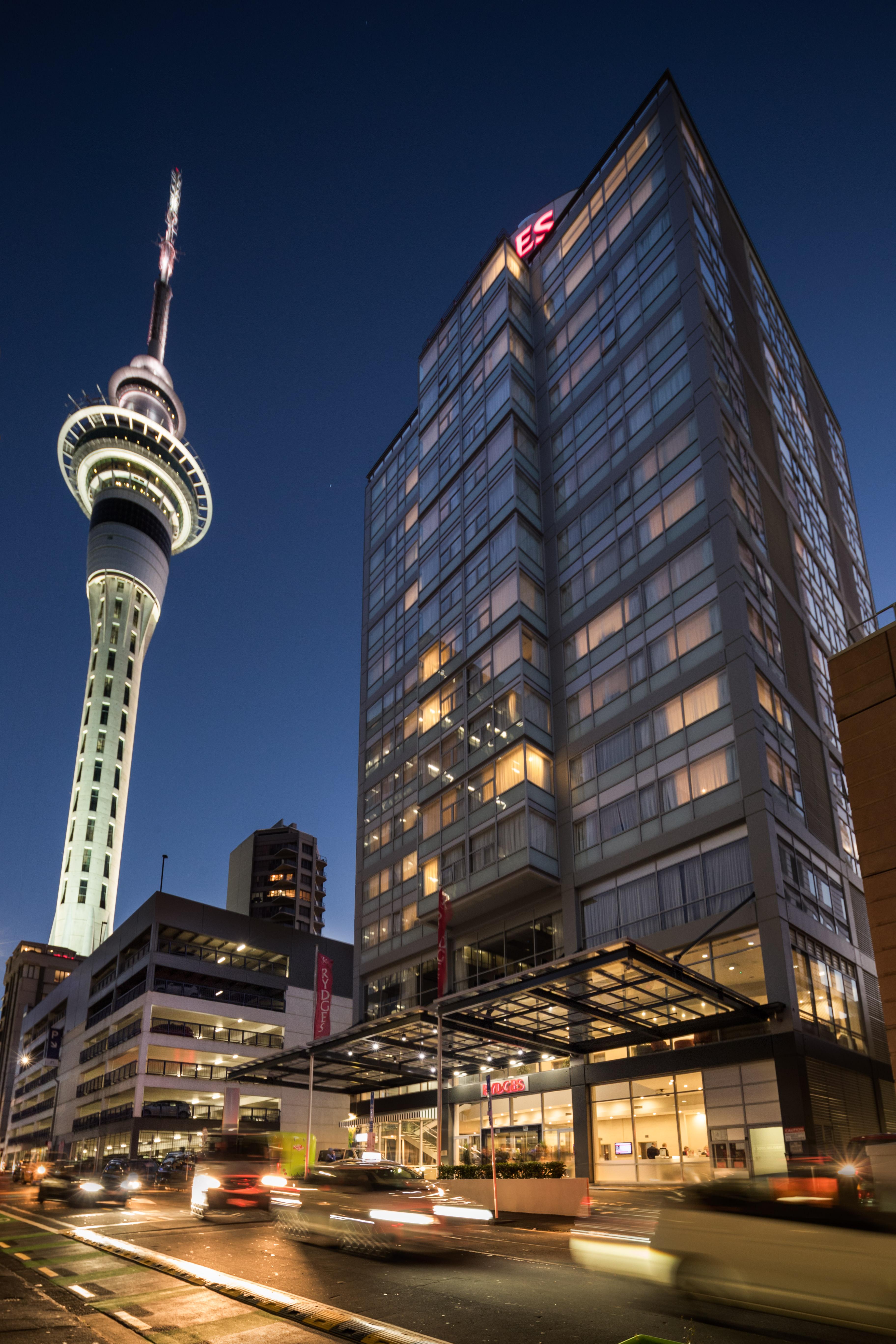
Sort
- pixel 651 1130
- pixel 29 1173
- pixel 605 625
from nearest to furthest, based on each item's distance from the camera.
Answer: pixel 651 1130 → pixel 605 625 → pixel 29 1173

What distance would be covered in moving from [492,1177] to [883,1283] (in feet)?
64.6

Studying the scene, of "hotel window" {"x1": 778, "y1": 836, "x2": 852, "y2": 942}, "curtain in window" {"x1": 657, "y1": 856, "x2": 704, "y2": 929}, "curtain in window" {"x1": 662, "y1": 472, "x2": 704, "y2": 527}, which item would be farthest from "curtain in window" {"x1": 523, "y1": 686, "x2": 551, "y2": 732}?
"hotel window" {"x1": 778, "y1": 836, "x2": 852, "y2": 942}

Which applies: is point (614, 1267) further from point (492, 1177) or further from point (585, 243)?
point (585, 243)

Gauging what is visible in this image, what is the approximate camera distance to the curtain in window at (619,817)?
3816 centimetres

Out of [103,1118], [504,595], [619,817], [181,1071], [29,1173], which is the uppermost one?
[504,595]

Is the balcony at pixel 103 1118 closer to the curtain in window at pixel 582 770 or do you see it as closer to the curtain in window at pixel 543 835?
the curtain in window at pixel 543 835

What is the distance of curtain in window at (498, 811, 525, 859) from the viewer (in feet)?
134

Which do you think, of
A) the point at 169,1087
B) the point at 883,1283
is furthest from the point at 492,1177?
the point at 169,1087

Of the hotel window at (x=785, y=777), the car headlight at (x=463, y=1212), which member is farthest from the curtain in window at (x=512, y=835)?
the car headlight at (x=463, y=1212)

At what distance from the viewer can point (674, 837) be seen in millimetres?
35375

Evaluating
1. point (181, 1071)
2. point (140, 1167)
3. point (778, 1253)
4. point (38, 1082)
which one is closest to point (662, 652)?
point (778, 1253)

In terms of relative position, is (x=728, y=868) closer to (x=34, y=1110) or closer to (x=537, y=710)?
(x=537, y=710)

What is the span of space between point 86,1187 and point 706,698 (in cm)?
3019

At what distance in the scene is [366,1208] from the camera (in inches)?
601
